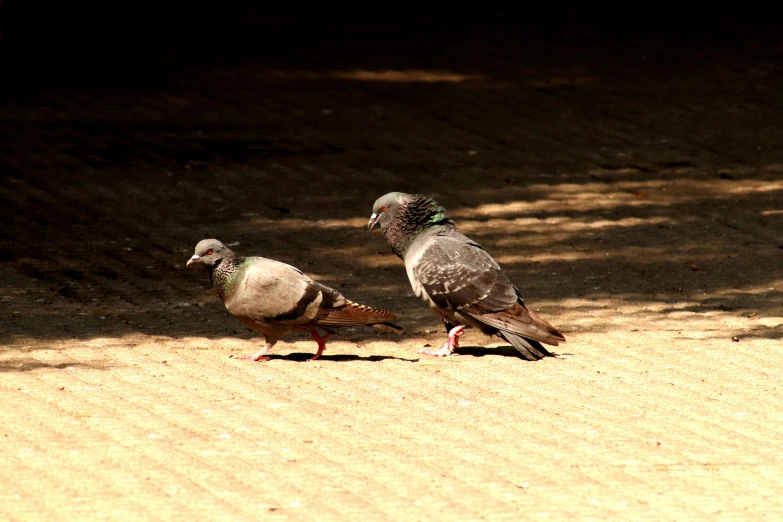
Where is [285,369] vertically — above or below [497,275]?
below

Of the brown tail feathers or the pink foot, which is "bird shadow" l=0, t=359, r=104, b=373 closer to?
the pink foot

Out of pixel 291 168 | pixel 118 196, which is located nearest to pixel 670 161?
pixel 291 168

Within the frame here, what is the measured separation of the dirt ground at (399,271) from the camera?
5457 millimetres

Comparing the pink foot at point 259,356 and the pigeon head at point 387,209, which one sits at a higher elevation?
the pigeon head at point 387,209

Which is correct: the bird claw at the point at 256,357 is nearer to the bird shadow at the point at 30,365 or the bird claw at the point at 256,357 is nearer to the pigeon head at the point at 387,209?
the bird shadow at the point at 30,365

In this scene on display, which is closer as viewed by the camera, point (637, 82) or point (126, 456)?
point (126, 456)

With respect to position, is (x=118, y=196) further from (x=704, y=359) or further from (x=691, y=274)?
(x=704, y=359)

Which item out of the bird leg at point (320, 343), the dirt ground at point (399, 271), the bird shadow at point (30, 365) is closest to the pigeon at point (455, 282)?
the dirt ground at point (399, 271)

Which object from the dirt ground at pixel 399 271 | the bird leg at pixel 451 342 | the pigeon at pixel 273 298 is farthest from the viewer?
the bird leg at pixel 451 342

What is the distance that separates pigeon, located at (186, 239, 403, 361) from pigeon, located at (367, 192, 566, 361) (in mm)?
404

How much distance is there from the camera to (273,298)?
23.5ft

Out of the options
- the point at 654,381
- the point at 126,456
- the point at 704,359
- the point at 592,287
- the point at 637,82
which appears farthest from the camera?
the point at 637,82

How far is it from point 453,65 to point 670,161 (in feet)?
13.9

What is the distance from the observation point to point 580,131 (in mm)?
13898
